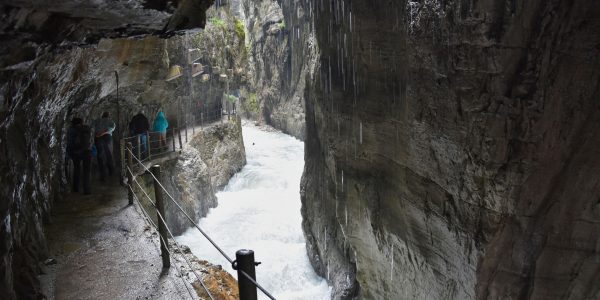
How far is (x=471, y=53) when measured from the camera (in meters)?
5.99

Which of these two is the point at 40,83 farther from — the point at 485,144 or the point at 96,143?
the point at 485,144

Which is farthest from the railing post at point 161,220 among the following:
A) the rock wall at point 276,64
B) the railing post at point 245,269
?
the rock wall at point 276,64

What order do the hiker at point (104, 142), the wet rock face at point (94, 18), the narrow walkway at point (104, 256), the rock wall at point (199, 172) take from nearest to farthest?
the wet rock face at point (94, 18)
the narrow walkway at point (104, 256)
the hiker at point (104, 142)
the rock wall at point (199, 172)

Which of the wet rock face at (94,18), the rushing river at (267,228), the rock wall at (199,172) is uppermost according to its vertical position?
the wet rock face at (94,18)

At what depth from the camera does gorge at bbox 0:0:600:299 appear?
484 centimetres

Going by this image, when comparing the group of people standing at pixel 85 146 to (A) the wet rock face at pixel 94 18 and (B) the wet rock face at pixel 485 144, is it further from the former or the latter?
(B) the wet rock face at pixel 485 144

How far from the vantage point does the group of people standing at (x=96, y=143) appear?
29.8 ft

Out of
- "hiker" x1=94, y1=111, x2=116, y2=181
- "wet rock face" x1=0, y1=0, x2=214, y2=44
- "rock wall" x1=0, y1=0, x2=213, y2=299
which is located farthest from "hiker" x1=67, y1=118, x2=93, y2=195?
"wet rock face" x1=0, y1=0, x2=214, y2=44

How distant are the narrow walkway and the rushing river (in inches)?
211

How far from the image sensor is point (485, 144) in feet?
19.3

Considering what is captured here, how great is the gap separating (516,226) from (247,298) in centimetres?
433

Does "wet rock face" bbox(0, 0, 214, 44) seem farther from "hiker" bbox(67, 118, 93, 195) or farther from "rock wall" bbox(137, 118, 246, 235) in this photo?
"rock wall" bbox(137, 118, 246, 235)

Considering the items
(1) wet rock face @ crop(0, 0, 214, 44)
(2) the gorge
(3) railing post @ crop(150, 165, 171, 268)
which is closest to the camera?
(1) wet rock face @ crop(0, 0, 214, 44)

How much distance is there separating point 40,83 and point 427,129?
5392 mm
